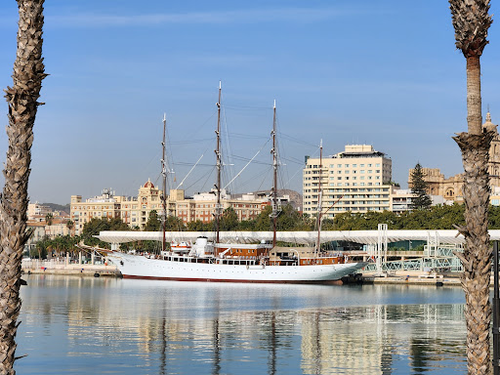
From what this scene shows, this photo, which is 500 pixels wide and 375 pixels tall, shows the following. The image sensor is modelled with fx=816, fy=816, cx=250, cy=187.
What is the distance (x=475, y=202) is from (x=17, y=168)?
389 inches

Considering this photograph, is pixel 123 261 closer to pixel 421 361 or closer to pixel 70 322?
pixel 70 322

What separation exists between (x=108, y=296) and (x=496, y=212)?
84.4 meters

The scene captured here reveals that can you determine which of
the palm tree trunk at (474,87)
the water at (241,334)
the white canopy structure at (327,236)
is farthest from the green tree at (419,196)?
the palm tree trunk at (474,87)

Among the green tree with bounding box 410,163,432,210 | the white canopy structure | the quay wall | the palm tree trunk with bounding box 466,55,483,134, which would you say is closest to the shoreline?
the white canopy structure

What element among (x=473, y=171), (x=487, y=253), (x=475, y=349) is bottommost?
(x=475, y=349)

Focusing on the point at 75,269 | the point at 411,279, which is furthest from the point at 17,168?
the point at 75,269

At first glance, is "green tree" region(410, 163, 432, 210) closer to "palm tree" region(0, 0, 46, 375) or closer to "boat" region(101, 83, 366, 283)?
"boat" region(101, 83, 366, 283)

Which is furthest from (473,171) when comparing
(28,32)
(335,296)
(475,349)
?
(335,296)

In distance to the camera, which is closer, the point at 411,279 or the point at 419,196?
the point at 411,279

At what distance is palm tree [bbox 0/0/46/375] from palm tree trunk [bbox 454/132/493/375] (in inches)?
364

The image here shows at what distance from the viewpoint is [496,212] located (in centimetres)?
14212

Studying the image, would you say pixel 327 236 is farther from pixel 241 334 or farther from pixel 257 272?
pixel 241 334

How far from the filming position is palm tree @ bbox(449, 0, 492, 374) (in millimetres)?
17656

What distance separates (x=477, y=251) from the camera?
697 inches
